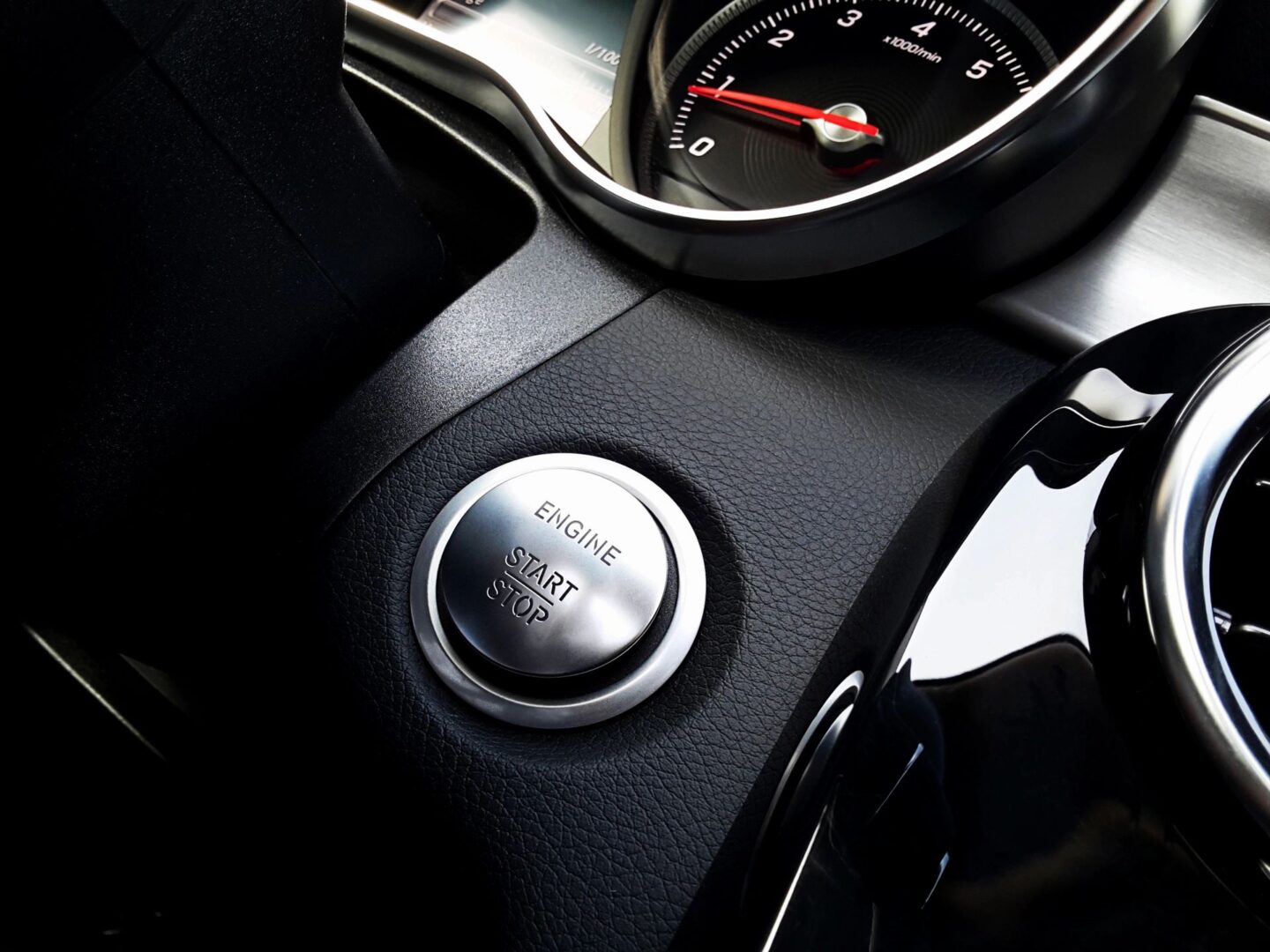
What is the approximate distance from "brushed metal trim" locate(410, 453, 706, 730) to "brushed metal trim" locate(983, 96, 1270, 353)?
24 cm

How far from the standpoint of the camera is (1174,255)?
66cm

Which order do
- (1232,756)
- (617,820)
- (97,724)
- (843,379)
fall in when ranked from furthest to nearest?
(97,724) < (843,379) < (617,820) < (1232,756)

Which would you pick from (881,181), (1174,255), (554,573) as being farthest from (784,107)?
(554,573)

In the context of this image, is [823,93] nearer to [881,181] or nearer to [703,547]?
[881,181]

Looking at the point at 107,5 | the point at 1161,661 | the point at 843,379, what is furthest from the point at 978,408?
the point at 107,5

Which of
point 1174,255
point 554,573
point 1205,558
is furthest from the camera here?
point 1174,255

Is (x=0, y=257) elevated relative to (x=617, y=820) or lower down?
elevated

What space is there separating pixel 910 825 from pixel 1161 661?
14cm

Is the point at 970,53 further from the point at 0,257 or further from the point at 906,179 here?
the point at 0,257

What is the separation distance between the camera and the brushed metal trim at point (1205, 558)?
0.41m

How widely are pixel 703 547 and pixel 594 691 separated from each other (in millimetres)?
Answer: 98

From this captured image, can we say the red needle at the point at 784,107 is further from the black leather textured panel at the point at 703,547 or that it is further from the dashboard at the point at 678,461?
the black leather textured panel at the point at 703,547

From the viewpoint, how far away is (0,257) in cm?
45

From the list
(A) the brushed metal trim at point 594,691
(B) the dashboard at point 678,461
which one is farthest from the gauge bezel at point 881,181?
(A) the brushed metal trim at point 594,691
